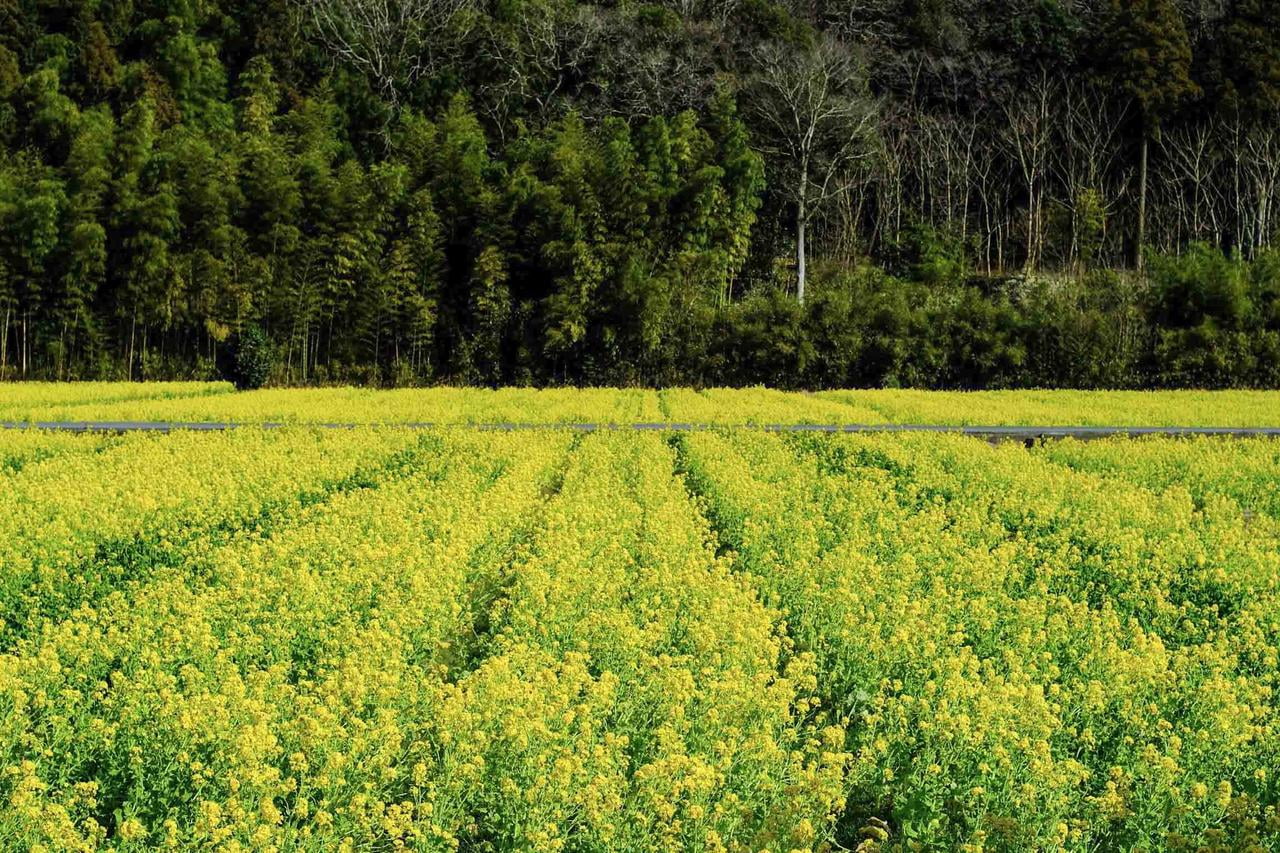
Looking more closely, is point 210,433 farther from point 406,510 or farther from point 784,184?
point 784,184

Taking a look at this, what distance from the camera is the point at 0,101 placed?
133 feet

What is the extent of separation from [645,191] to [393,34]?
20.1 metres

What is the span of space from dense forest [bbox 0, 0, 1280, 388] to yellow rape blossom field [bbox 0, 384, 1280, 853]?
22034mm

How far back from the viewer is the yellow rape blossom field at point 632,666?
145 inches

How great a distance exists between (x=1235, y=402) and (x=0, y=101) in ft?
142

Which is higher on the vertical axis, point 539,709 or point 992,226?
point 992,226

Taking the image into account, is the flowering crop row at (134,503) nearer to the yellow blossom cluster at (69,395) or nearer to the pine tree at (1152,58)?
the yellow blossom cluster at (69,395)

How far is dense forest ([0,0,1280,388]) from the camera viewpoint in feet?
104

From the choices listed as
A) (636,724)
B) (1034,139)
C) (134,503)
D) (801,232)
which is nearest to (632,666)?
(636,724)

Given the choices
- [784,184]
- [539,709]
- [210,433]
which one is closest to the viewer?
[539,709]

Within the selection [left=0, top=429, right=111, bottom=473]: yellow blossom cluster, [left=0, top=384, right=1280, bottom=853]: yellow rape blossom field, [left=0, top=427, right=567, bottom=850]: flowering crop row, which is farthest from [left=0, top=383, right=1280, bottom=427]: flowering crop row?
[left=0, top=427, right=567, bottom=850]: flowering crop row

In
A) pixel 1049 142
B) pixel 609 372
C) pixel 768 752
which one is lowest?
pixel 768 752

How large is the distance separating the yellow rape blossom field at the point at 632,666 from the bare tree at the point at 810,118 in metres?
30.4

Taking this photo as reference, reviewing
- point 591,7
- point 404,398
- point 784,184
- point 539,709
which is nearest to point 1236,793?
point 539,709
